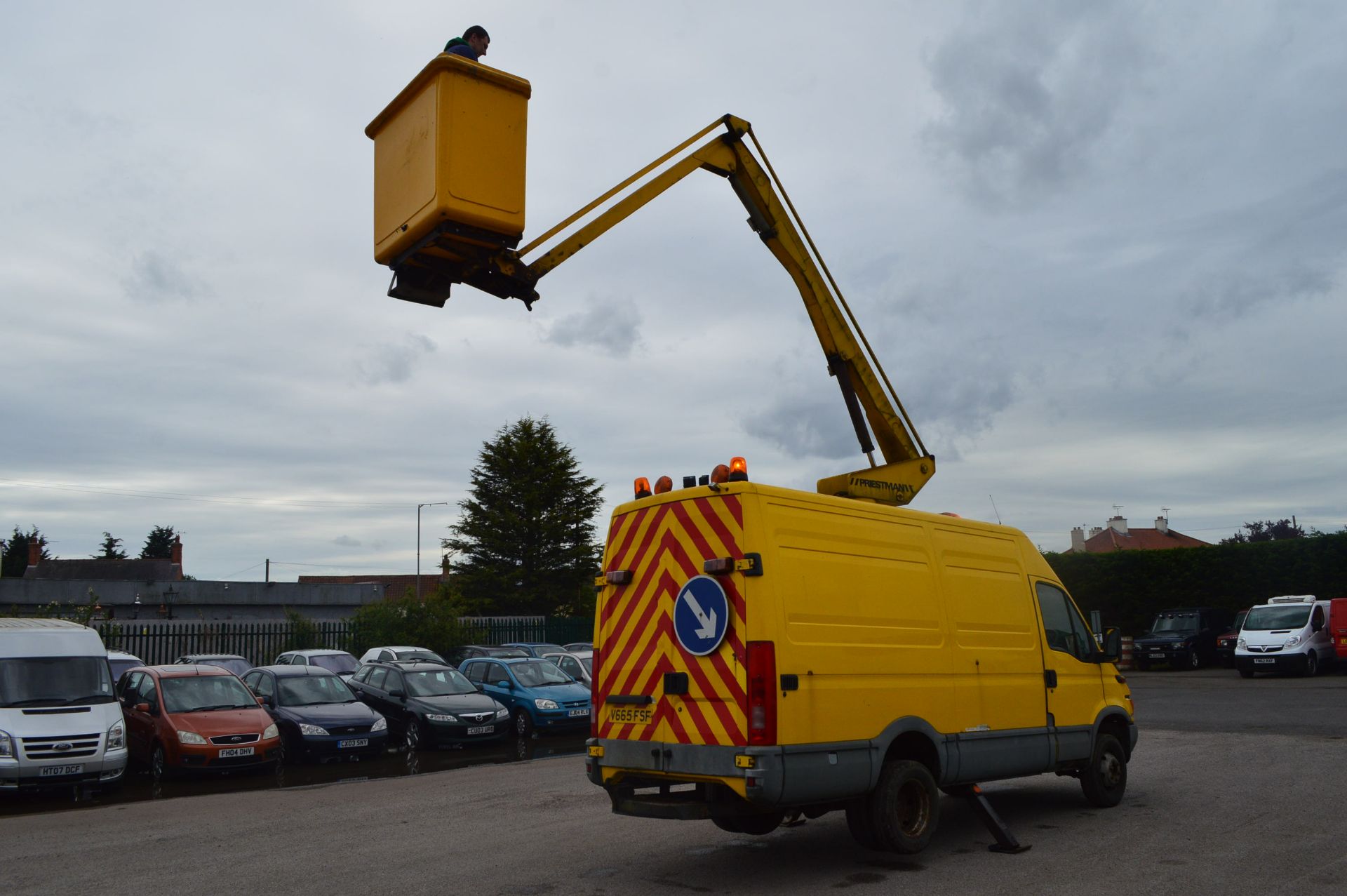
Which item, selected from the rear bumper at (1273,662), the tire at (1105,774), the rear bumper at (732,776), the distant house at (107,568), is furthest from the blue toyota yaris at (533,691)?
the distant house at (107,568)

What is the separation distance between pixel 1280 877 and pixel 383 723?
1309cm

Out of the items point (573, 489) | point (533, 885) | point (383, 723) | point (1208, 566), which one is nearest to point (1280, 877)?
point (533, 885)

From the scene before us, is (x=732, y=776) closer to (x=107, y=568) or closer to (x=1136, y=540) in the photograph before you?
(x=1136, y=540)

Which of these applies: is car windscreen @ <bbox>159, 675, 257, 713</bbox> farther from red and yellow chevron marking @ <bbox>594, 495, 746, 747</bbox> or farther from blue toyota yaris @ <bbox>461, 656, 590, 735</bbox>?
red and yellow chevron marking @ <bbox>594, 495, 746, 747</bbox>

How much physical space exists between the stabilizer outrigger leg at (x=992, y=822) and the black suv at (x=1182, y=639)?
25.0 m

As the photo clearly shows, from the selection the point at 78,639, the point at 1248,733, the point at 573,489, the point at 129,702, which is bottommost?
the point at 1248,733

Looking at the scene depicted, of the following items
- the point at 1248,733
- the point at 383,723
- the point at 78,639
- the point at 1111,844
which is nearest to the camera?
the point at 1111,844

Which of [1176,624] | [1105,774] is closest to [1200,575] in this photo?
[1176,624]

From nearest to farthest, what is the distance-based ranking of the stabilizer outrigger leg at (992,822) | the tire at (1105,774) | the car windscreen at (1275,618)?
the stabilizer outrigger leg at (992,822)
the tire at (1105,774)
the car windscreen at (1275,618)

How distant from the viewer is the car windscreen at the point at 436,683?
18.1 m

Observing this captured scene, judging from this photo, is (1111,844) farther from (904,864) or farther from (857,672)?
(857,672)

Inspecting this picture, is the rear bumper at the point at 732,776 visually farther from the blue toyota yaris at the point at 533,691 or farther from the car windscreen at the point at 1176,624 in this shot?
the car windscreen at the point at 1176,624

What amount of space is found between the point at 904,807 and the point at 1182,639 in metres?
25.9

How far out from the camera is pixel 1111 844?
8133 mm
